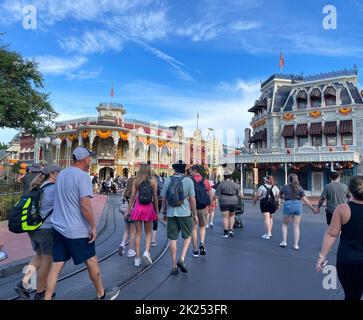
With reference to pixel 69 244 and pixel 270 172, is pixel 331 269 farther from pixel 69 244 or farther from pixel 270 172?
pixel 270 172

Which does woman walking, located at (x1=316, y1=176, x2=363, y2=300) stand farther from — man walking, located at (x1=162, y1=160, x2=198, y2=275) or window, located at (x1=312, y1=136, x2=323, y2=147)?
window, located at (x1=312, y1=136, x2=323, y2=147)

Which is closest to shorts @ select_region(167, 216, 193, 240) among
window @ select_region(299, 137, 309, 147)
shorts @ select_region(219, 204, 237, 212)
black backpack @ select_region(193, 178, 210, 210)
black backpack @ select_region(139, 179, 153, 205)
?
black backpack @ select_region(139, 179, 153, 205)

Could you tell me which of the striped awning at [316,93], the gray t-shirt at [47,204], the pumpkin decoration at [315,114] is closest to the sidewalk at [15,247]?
the gray t-shirt at [47,204]

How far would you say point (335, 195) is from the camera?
6.06 meters

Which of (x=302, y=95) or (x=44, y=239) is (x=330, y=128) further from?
(x=44, y=239)

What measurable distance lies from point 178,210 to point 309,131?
28419 mm

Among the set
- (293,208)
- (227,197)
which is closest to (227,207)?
(227,197)

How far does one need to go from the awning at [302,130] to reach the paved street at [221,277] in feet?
82.6

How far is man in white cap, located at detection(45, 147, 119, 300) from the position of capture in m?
3.26

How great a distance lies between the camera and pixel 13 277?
4723 mm

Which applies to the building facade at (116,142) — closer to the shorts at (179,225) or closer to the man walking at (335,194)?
the man walking at (335,194)

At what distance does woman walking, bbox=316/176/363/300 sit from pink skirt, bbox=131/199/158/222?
3.14 metres
